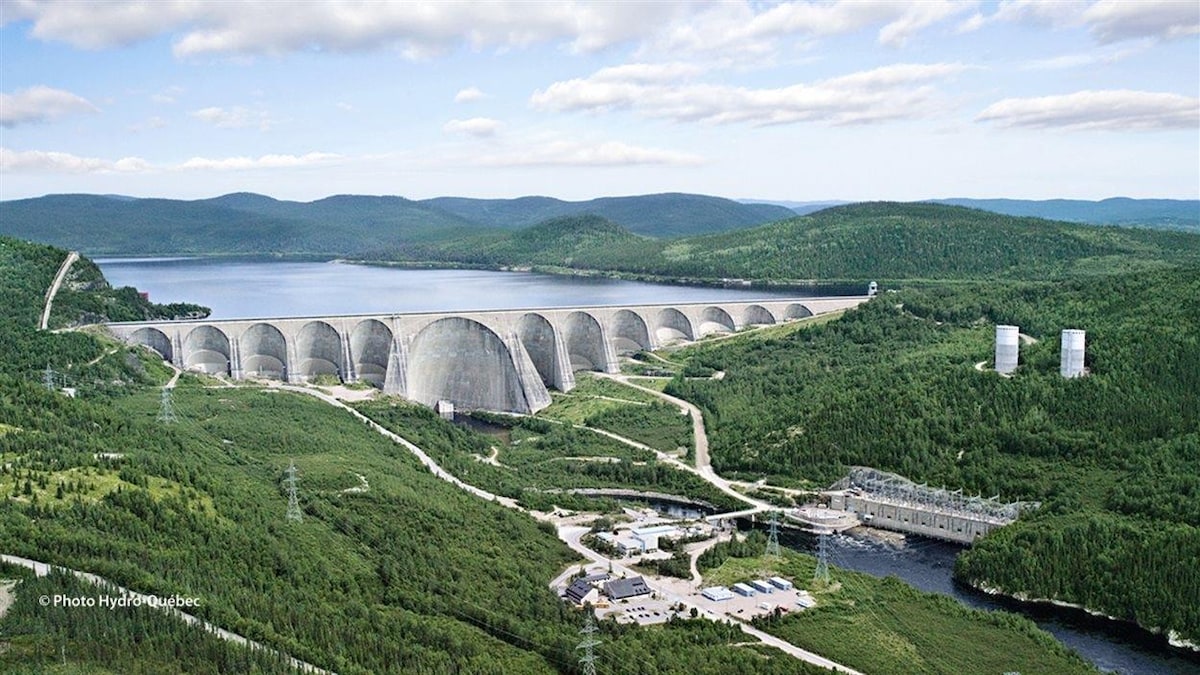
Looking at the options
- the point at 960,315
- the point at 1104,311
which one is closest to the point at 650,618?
the point at 1104,311

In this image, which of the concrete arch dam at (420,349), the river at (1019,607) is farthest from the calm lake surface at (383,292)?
the river at (1019,607)

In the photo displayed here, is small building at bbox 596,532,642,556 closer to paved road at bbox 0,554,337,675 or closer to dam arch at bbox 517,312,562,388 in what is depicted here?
paved road at bbox 0,554,337,675

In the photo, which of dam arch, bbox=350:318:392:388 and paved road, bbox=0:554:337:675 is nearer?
paved road, bbox=0:554:337:675

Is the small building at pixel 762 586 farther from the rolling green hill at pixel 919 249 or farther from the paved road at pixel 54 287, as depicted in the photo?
the rolling green hill at pixel 919 249

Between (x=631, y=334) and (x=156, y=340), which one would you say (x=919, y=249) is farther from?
(x=156, y=340)

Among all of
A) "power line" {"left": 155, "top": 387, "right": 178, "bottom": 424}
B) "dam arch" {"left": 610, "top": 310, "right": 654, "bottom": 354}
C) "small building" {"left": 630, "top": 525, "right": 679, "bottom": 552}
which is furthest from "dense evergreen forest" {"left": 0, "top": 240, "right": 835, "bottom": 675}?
"dam arch" {"left": 610, "top": 310, "right": 654, "bottom": 354}

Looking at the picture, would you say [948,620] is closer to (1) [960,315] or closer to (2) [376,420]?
(2) [376,420]

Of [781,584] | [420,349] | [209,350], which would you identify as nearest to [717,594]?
Result: [781,584]
